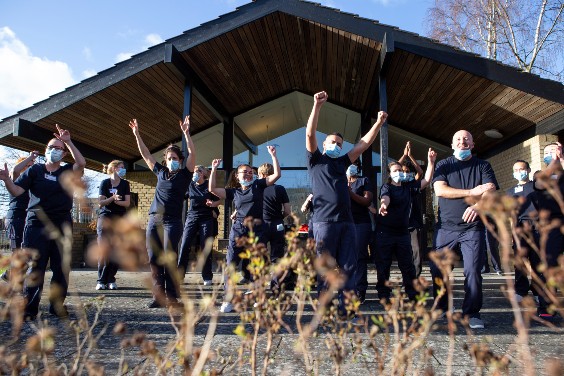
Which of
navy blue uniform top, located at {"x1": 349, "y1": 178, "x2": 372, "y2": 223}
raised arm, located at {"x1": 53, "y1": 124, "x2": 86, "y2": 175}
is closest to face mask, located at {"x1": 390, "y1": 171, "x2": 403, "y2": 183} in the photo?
navy blue uniform top, located at {"x1": 349, "y1": 178, "x2": 372, "y2": 223}

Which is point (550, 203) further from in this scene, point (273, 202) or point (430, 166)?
point (273, 202)

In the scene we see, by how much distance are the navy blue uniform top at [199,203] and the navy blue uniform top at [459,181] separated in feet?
11.1

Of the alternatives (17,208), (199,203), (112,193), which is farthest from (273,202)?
(17,208)

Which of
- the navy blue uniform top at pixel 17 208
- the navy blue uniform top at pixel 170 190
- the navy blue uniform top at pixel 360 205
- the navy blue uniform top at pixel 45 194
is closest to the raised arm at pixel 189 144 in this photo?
the navy blue uniform top at pixel 170 190

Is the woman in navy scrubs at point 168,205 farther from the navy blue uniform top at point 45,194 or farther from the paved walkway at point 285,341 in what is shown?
the navy blue uniform top at point 45,194

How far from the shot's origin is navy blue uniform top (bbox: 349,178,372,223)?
557 cm

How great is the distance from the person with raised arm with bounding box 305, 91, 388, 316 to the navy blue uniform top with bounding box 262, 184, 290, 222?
220cm

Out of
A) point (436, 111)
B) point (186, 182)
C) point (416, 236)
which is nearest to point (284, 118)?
point (436, 111)

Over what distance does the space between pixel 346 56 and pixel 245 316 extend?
8.89 m

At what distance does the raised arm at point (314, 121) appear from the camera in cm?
365

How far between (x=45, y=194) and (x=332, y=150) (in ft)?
9.23

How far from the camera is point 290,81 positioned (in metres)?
12.2

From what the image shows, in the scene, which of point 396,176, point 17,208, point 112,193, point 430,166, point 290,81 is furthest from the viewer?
point 290,81

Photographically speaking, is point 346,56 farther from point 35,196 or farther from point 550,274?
point 550,274
